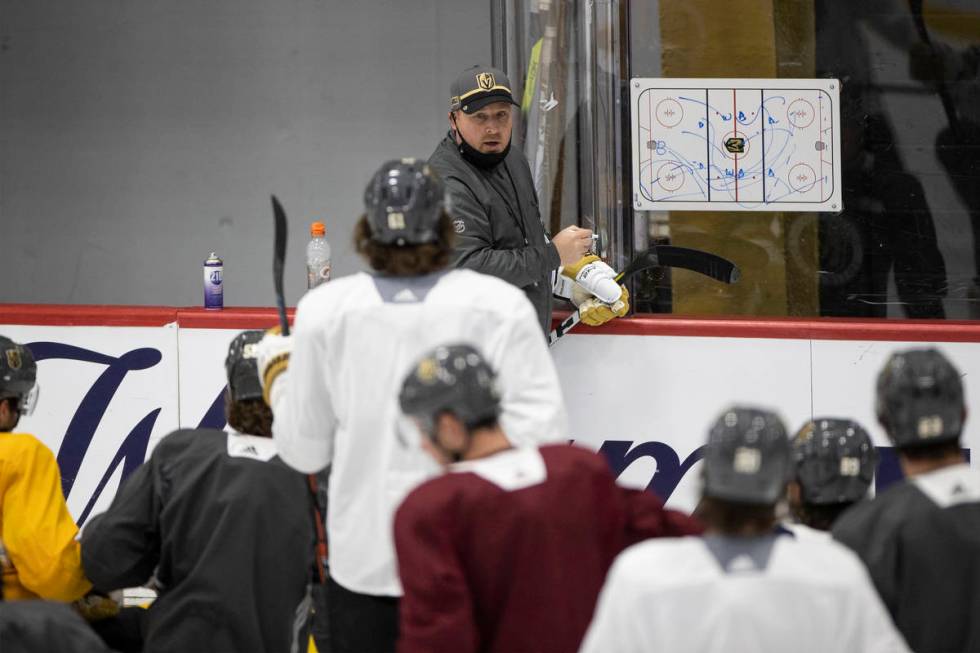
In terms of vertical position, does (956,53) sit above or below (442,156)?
above

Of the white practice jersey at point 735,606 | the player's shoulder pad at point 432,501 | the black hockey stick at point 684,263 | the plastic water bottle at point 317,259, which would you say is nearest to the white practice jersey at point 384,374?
the player's shoulder pad at point 432,501

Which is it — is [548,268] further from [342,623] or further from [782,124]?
[342,623]

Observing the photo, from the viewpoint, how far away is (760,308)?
17.3ft

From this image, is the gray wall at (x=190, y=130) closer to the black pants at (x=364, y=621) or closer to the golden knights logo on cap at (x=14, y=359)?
the golden knights logo on cap at (x=14, y=359)

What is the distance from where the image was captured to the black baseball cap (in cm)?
467

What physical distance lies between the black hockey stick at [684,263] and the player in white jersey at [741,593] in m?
2.88

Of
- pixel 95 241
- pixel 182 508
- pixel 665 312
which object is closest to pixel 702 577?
pixel 182 508

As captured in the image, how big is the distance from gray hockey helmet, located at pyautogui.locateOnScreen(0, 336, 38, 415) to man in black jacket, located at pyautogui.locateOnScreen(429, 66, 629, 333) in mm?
1614

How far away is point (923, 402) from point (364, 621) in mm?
1203

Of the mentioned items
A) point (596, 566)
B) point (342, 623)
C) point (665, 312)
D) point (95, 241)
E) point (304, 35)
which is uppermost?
point (304, 35)

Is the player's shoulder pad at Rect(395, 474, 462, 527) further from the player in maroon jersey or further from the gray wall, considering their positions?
the gray wall

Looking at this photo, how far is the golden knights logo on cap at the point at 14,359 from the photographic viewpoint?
130 inches

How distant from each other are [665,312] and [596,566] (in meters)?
2.89

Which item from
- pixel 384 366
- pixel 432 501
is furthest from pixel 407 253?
pixel 432 501
